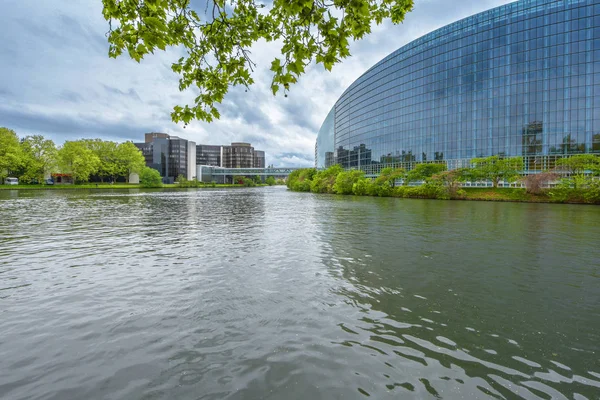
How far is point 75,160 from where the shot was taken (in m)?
99.8

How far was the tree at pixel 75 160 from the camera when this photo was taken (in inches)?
3959

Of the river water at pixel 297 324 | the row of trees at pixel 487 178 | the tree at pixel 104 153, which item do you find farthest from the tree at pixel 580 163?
the tree at pixel 104 153

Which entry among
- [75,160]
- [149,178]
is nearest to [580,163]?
[149,178]

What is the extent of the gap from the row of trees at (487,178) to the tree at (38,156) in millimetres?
100397

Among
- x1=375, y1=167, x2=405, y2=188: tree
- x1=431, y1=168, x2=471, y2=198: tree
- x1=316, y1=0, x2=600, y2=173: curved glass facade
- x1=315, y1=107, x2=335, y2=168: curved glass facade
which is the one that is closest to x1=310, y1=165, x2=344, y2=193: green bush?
x1=375, y1=167, x2=405, y2=188: tree

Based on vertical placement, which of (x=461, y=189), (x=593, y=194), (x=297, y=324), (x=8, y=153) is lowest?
(x=297, y=324)

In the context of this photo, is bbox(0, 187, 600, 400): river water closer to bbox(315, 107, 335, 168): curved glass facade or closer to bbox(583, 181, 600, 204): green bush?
bbox(583, 181, 600, 204): green bush

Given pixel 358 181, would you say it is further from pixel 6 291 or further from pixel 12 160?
→ pixel 12 160

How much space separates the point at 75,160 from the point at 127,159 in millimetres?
26804

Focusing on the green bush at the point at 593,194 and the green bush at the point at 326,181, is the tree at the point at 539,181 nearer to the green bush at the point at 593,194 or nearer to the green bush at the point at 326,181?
the green bush at the point at 593,194

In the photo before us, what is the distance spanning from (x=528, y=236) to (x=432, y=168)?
183ft

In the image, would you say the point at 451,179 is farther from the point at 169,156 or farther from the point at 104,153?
the point at 169,156

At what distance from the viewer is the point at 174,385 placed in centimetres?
466

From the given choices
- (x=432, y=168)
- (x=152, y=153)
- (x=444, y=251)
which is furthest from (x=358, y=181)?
(x=152, y=153)
